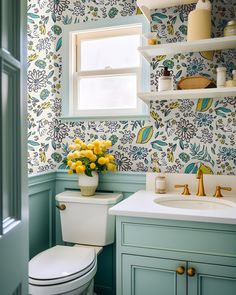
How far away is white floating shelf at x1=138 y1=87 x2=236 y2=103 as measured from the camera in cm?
176

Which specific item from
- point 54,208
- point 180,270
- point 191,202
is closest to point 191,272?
point 180,270

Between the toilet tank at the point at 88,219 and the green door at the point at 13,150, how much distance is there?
1109 millimetres

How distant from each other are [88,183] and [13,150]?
1291 millimetres

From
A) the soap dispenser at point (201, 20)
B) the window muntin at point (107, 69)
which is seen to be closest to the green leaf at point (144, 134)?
the window muntin at point (107, 69)

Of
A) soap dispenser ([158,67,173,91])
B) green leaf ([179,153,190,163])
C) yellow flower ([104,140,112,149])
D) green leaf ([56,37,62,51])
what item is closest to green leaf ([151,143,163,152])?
green leaf ([179,153,190,163])

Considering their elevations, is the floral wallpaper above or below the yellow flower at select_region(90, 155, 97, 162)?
above

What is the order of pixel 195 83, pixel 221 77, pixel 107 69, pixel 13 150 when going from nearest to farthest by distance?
pixel 13 150 → pixel 221 77 → pixel 195 83 → pixel 107 69

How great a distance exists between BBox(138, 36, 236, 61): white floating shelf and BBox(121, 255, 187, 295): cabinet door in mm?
1231

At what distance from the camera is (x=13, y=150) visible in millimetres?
807

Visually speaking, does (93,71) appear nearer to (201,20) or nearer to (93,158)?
(93,158)

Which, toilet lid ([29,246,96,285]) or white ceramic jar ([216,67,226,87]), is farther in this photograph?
white ceramic jar ([216,67,226,87])

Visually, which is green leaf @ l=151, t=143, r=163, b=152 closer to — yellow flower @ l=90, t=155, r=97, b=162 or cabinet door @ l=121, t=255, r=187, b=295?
yellow flower @ l=90, t=155, r=97, b=162

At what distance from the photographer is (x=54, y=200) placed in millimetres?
2314

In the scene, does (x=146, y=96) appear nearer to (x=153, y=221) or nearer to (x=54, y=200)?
(x=153, y=221)
